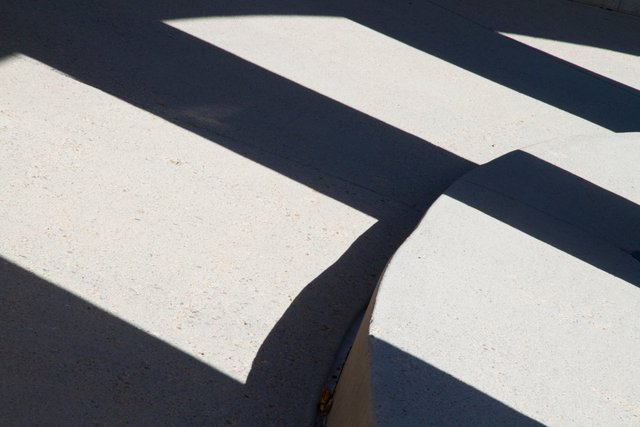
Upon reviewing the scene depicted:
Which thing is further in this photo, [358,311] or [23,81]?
[23,81]

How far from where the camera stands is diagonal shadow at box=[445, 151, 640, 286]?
453 cm

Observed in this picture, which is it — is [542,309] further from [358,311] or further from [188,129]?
[188,129]

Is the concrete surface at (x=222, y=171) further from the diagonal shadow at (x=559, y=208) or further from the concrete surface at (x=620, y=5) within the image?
the concrete surface at (x=620, y=5)

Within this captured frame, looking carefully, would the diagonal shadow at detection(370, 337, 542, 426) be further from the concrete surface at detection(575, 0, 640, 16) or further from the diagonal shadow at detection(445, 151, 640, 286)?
the concrete surface at detection(575, 0, 640, 16)

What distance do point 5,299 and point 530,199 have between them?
2.75m

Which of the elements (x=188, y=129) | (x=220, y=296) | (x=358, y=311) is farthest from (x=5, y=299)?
(x=188, y=129)

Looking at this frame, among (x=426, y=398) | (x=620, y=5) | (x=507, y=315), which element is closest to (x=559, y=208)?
(x=507, y=315)

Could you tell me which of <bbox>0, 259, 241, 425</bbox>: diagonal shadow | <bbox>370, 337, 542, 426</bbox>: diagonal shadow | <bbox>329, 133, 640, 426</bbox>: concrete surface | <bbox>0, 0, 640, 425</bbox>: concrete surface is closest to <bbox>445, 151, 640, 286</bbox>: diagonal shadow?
<bbox>329, 133, 640, 426</bbox>: concrete surface

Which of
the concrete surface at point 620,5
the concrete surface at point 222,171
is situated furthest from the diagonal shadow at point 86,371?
the concrete surface at point 620,5

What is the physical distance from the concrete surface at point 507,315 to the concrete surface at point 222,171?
431mm

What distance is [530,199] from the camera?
4.90 m

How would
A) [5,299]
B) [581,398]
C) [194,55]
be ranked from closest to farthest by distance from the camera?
1. [581,398]
2. [5,299]
3. [194,55]

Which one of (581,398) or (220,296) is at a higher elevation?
(581,398)

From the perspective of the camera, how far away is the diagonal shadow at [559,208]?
4531mm
